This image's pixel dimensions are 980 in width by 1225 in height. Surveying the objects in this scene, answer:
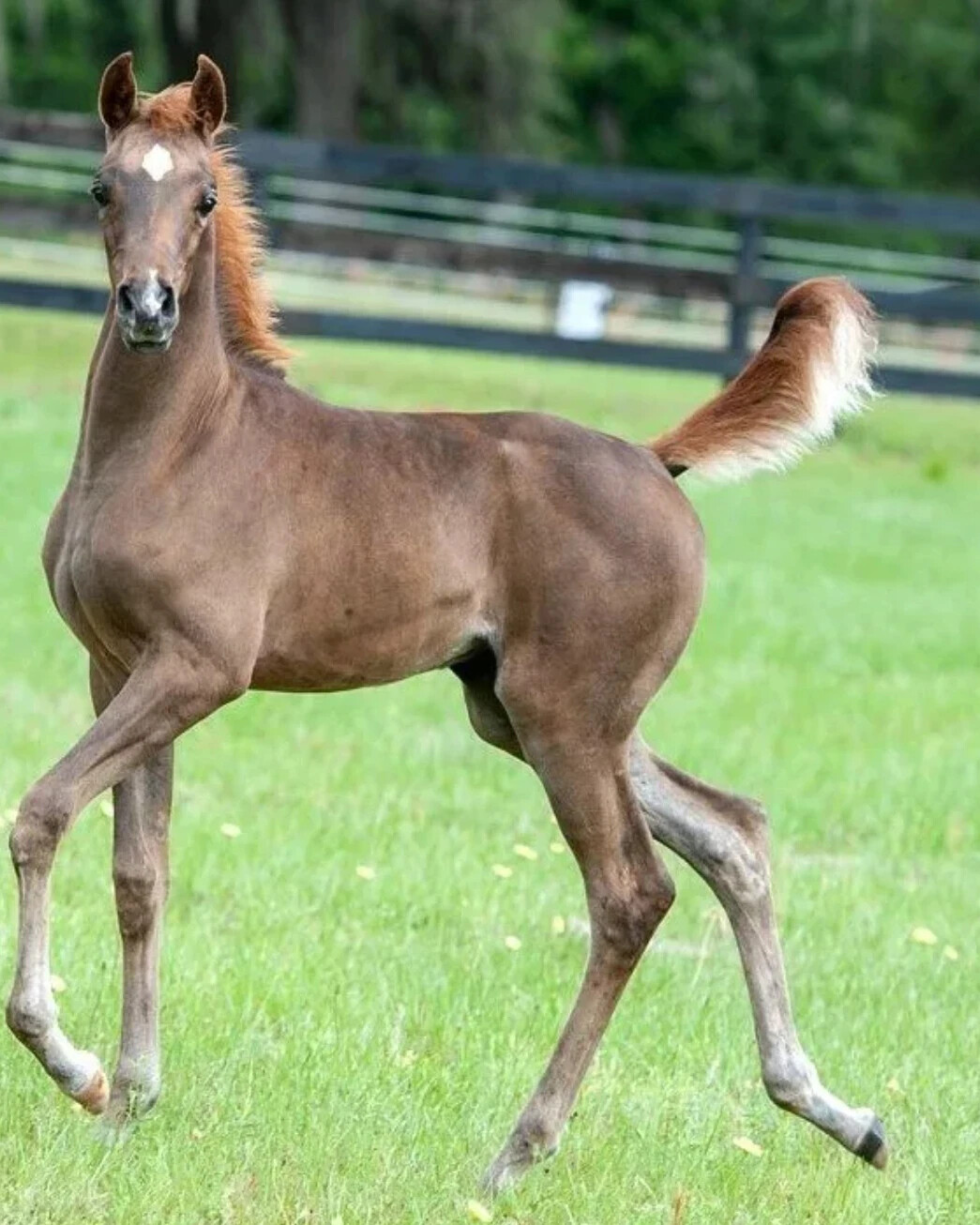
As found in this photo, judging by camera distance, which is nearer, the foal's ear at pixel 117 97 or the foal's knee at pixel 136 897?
the foal's ear at pixel 117 97

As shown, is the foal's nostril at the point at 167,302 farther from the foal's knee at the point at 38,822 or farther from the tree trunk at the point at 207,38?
the tree trunk at the point at 207,38

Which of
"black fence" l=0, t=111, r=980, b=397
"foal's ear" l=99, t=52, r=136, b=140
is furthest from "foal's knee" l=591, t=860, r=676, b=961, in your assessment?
"black fence" l=0, t=111, r=980, b=397

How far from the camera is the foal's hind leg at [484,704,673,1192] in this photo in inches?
179

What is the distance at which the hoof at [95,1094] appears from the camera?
408cm

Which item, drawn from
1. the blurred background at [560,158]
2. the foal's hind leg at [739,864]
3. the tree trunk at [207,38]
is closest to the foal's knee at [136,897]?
the foal's hind leg at [739,864]

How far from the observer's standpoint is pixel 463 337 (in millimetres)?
17312

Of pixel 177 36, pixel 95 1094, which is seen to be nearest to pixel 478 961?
pixel 95 1094

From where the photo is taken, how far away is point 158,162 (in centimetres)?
414

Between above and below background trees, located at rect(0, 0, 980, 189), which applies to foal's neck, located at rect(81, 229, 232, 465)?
above

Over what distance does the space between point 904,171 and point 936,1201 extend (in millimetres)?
45027

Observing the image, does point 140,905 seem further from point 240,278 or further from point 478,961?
point 478,961

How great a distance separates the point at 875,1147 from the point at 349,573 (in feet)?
4.93

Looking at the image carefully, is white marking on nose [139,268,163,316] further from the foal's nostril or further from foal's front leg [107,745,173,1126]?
foal's front leg [107,745,173,1126]

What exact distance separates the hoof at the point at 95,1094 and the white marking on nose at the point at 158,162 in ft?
5.14
